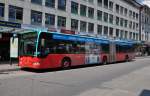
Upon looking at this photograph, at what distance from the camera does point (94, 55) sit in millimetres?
24922

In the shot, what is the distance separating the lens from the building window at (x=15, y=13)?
30758mm

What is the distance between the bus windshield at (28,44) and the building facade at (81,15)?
11760mm

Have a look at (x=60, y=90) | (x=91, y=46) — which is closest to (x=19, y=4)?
(x=91, y=46)

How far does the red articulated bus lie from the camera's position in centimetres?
1784

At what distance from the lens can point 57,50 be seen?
19.2 m

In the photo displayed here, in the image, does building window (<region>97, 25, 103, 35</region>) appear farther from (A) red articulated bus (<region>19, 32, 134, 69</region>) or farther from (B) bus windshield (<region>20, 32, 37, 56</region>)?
(B) bus windshield (<region>20, 32, 37, 56</region>)

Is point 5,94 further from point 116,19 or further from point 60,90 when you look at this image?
point 116,19

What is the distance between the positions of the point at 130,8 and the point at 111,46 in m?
43.0

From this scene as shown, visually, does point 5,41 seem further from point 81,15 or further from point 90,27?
point 90,27

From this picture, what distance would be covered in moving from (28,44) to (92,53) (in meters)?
7.82

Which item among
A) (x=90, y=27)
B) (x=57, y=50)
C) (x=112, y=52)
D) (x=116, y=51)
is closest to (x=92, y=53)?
(x=112, y=52)

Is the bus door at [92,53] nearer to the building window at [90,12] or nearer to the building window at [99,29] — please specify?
the building window at [90,12]

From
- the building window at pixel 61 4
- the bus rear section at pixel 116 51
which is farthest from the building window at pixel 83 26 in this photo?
the bus rear section at pixel 116 51

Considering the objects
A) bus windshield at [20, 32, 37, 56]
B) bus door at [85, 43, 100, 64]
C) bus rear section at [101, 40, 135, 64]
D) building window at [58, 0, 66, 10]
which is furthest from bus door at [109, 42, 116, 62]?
building window at [58, 0, 66, 10]
